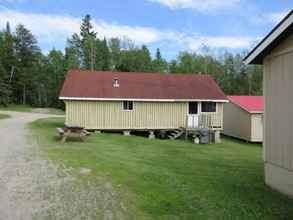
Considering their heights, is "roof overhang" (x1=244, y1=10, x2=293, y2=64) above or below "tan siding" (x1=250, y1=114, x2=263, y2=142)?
above

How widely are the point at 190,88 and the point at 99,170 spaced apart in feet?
45.3

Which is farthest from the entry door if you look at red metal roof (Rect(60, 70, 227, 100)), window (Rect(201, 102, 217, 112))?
red metal roof (Rect(60, 70, 227, 100))

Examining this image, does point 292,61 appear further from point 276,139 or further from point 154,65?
point 154,65

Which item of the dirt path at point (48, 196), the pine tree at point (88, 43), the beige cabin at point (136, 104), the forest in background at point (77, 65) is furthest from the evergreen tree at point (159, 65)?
the dirt path at point (48, 196)

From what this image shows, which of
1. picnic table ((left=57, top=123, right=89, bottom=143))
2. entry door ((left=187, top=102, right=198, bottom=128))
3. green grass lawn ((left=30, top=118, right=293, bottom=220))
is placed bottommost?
green grass lawn ((left=30, top=118, right=293, bottom=220))

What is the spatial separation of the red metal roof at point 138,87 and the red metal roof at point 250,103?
1.57 meters

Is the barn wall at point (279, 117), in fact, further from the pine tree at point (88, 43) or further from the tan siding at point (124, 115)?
the pine tree at point (88, 43)

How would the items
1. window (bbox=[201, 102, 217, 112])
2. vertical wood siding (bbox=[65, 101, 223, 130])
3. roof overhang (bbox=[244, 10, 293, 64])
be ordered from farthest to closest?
window (bbox=[201, 102, 217, 112]) → vertical wood siding (bbox=[65, 101, 223, 130]) → roof overhang (bbox=[244, 10, 293, 64])

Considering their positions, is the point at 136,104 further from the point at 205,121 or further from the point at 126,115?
the point at 205,121

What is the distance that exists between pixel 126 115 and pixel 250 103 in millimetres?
8347

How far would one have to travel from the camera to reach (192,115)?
2023 centimetres

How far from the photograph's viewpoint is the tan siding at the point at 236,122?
2081 cm

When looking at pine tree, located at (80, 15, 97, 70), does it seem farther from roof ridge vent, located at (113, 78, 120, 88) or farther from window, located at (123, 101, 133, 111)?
window, located at (123, 101, 133, 111)

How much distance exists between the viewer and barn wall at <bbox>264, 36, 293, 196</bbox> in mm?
6477
